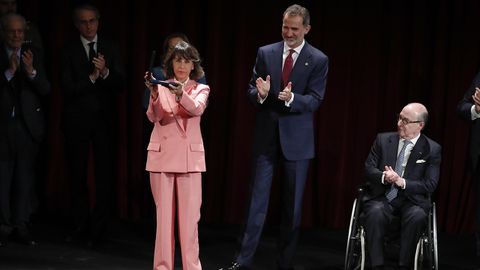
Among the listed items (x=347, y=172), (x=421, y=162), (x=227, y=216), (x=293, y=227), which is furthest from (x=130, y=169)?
(x=421, y=162)

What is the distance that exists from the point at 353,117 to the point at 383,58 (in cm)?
49

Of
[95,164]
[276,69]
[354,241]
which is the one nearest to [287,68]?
[276,69]

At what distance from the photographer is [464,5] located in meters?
6.95

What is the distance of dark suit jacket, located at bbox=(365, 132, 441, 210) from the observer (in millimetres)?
5500

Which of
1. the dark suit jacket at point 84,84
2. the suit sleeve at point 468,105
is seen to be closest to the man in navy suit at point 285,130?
the suit sleeve at point 468,105

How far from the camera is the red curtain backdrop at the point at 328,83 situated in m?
7.04

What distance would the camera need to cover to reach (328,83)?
23.6 ft

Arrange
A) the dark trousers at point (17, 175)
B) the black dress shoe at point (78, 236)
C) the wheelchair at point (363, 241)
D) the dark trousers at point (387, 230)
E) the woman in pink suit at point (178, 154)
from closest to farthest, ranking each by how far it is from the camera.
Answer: the woman in pink suit at point (178, 154) < the wheelchair at point (363, 241) < the dark trousers at point (387, 230) < the dark trousers at point (17, 175) < the black dress shoe at point (78, 236)

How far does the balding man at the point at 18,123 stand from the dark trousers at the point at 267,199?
152cm

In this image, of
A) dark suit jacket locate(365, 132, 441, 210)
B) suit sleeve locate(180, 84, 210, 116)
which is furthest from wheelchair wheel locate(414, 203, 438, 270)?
suit sleeve locate(180, 84, 210, 116)

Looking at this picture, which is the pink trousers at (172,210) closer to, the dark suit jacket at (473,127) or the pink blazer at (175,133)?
the pink blazer at (175,133)

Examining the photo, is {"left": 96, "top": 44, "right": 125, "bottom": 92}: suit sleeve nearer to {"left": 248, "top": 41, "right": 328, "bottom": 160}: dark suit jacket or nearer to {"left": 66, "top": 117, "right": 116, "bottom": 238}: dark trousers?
{"left": 66, "top": 117, "right": 116, "bottom": 238}: dark trousers

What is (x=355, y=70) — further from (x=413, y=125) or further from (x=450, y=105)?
(x=413, y=125)

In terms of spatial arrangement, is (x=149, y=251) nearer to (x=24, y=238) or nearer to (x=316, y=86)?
(x=24, y=238)
